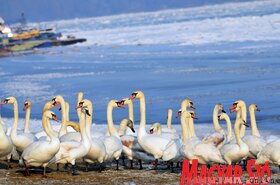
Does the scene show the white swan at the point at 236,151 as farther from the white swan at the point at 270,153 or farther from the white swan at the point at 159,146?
the white swan at the point at 159,146

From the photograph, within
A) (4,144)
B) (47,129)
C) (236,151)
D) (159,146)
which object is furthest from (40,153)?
(236,151)

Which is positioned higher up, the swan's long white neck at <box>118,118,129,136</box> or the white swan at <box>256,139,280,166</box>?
the swan's long white neck at <box>118,118,129,136</box>

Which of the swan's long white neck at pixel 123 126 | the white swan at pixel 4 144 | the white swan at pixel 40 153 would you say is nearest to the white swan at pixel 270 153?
the white swan at pixel 40 153

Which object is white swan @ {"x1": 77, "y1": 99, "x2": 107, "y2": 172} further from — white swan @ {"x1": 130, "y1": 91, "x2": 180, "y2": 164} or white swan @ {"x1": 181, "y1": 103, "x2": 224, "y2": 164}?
white swan @ {"x1": 181, "y1": 103, "x2": 224, "y2": 164}

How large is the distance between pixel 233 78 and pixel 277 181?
14161mm

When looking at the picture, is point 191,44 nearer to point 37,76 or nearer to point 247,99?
point 37,76

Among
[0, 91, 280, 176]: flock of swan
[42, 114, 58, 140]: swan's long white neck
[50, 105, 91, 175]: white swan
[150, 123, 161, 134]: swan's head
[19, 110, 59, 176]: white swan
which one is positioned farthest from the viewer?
[150, 123, 161, 134]: swan's head

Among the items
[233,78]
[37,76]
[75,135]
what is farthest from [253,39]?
[75,135]

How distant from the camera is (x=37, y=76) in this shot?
1183 inches

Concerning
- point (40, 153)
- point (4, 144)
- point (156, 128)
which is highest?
point (156, 128)

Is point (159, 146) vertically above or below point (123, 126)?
below

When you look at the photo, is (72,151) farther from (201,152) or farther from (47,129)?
(201,152)

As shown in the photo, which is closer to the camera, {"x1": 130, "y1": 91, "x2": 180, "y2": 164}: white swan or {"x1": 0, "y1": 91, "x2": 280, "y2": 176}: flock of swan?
{"x1": 0, "y1": 91, "x2": 280, "y2": 176}: flock of swan

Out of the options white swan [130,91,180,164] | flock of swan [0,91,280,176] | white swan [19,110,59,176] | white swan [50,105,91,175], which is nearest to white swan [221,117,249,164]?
flock of swan [0,91,280,176]
